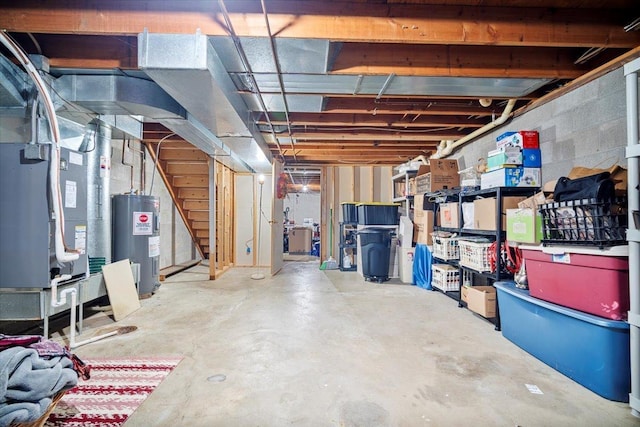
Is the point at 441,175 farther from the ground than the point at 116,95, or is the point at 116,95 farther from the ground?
the point at 116,95

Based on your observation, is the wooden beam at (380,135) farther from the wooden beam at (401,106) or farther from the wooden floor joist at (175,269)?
the wooden floor joist at (175,269)

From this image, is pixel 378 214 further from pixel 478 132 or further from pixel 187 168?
pixel 187 168

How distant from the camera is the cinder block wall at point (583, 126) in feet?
7.29

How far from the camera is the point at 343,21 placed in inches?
79.0

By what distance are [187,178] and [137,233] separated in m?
2.17

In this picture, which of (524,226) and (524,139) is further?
(524,139)

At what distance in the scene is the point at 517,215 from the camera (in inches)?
A: 100

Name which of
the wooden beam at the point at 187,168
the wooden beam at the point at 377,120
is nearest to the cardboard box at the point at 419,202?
the wooden beam at the point at 377,120

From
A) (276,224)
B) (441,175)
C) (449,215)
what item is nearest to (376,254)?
(449,215)

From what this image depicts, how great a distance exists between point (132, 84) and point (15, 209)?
4.44 ft

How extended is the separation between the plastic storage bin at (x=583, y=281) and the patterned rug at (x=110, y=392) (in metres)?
2.81

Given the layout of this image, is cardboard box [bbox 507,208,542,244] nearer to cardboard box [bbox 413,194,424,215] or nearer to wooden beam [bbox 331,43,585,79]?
wooden beam [bbox 331,43,585,79]

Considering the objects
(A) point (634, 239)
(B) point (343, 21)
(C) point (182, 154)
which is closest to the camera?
(A) point (634, 239)

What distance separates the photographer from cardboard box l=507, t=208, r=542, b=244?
2.36 meters
